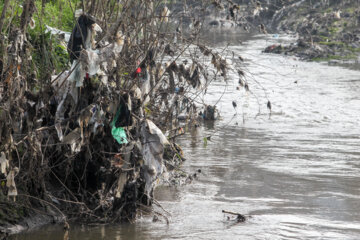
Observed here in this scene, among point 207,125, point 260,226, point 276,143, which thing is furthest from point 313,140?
point 260,226

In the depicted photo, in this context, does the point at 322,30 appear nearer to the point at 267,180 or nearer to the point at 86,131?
the point at 267,180

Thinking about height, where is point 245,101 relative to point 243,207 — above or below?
above

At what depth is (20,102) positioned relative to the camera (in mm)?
4430

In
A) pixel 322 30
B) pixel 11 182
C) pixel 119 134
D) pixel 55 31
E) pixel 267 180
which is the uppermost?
pixel 322 30

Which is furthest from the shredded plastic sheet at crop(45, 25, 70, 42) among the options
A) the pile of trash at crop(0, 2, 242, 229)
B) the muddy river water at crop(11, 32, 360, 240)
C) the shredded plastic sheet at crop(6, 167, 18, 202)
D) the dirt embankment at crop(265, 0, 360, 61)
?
the dirt embankment at crop(265, 0, 360, 61)

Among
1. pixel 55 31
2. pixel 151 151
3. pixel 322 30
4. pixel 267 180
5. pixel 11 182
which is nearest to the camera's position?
pixel 11 182

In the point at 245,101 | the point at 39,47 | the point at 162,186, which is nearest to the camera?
the point at 39,47

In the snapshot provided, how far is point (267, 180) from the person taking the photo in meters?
6.93

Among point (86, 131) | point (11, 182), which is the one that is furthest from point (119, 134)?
point (11, 182)

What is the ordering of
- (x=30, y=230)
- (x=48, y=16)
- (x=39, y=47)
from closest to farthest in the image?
(x=30, y=230) → (x=39, y=47) → (x=48, y=16)

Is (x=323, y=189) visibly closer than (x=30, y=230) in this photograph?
No

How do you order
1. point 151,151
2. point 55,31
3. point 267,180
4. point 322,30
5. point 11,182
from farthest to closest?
1. point 322,30
2. point 267,180
3. point 55,31
4. point 151,151
5. point 11,182

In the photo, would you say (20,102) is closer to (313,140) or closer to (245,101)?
(313,140)

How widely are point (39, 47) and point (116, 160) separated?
1.54 m
